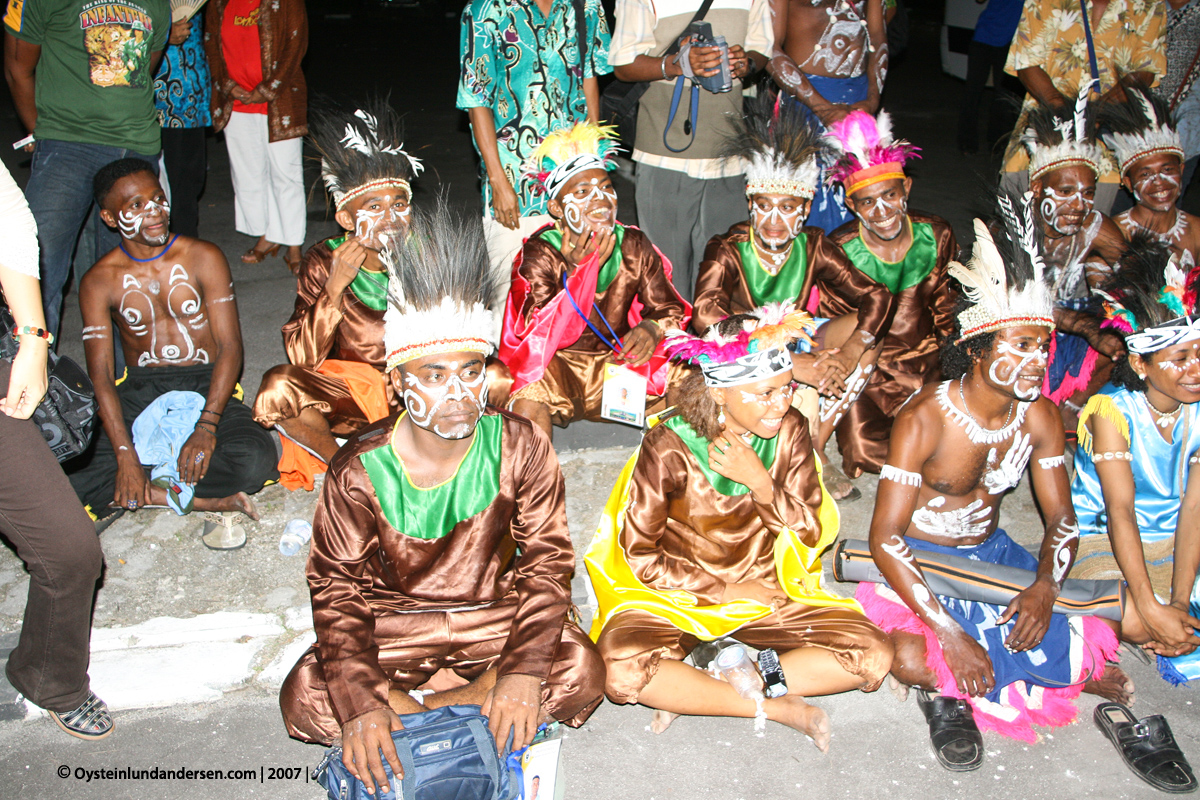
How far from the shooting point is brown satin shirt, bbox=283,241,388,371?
387cm

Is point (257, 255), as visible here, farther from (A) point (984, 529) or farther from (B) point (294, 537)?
(A) point (984, 529)

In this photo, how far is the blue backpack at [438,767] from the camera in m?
2.35

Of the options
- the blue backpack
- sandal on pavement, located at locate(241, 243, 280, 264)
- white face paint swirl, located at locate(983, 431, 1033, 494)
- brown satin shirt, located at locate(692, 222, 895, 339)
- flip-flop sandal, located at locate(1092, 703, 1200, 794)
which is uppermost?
brown satin shirt, located at locate(692, 222, 895, 339)

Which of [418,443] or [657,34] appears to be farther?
[657,34]

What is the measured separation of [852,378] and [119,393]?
314 cm

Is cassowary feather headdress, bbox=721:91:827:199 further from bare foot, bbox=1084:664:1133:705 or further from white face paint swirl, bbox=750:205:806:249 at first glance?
bare foot, bbox=1084:664:1133:705

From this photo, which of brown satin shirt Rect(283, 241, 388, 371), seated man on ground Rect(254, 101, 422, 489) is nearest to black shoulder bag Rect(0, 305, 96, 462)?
seated man on ground Rect(254, 101, 422, 489)

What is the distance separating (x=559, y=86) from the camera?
4.48 metres

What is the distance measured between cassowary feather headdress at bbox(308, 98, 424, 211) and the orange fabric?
2.24 ft

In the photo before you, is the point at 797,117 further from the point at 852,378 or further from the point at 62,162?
the point at 62,162

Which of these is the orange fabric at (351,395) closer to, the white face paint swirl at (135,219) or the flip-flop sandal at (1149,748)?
the white face paint swirl at (135,219)

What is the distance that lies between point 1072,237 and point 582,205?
2.35 meters

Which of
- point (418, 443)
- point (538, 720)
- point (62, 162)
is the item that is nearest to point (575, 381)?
point (418, 443)

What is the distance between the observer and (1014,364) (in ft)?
9.92
